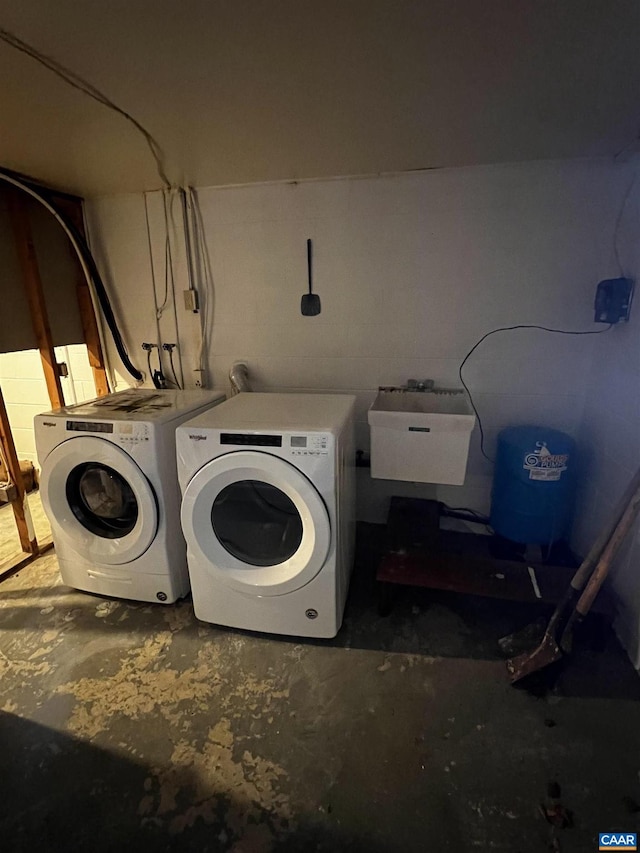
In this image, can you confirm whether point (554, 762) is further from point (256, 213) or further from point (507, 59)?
point (256, 213)

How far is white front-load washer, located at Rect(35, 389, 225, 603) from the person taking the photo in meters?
1.66

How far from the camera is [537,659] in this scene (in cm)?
142

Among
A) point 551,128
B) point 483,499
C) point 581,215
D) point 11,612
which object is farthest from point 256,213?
point 11,612

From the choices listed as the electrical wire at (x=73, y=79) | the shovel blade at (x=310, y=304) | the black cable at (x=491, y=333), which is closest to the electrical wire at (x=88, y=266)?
the electrical wire at (x=73, y=79)

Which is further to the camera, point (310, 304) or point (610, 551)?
point (310, 304)

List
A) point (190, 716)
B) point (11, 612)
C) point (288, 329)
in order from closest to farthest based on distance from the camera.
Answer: point (190, 716) → point (11, 612) → point (288, 329)

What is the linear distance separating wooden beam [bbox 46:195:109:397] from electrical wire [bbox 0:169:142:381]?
0.07m

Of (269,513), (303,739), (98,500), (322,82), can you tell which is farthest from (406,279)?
(303,739)

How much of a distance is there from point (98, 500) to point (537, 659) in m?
1.93

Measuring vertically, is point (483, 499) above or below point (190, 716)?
above

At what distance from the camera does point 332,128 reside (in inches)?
61.0

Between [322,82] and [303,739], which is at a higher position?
[322,82]

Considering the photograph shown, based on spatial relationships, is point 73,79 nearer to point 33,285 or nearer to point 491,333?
point 33,285

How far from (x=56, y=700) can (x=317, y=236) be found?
91.3 inches
